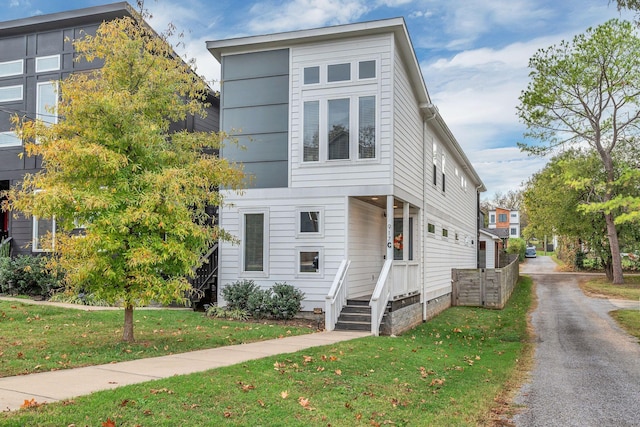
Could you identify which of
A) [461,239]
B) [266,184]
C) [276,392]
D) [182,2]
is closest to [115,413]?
[276,392]

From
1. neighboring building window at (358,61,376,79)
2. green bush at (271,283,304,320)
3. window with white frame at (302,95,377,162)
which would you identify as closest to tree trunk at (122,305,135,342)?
green bush at (271,283,304,320)

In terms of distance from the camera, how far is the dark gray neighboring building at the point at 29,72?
16.3 metres

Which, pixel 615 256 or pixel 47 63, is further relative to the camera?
pixel 615 256

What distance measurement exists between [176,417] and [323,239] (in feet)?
26.9

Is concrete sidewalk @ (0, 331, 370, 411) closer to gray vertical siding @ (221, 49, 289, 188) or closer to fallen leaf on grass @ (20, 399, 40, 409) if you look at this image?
fallen leaf on grass @ (20, 399, 40, 409)

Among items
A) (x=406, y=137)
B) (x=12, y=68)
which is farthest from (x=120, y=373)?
(x=12, y=68)

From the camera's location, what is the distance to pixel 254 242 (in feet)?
43.8

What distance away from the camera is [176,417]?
484 centimetres

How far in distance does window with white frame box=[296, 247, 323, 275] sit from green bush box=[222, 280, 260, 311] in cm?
120

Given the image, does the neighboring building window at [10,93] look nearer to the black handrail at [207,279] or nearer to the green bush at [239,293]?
the black handrail at [207,279]

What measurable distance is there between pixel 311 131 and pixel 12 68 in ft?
35.6

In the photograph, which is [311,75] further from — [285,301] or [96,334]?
[96,334]

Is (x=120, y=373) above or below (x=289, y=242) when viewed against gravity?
below

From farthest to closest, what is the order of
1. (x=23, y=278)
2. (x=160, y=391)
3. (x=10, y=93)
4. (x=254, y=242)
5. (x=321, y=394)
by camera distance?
(x=10, y=93) < (x=23, y=278) < (x=254, y=242) < (x=321, y=394) < (x=160, y=391)
